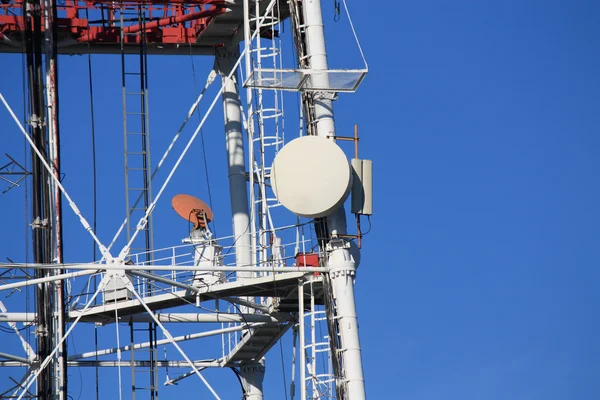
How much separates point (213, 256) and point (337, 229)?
18.3 ft

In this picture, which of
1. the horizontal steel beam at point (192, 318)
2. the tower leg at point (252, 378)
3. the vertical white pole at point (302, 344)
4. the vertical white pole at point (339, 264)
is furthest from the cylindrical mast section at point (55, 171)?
the tower leg at point (252, 378)

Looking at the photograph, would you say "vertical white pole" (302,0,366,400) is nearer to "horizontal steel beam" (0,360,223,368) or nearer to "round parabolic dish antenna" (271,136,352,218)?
"round parabolic dish antenna" (271,136,352,218)

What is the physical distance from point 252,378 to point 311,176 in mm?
12488

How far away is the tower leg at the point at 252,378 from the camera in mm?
57938

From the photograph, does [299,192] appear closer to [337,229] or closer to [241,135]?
[337,229]

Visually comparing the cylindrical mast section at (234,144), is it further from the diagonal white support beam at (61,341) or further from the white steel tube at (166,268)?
the white steel tube at (166,268)

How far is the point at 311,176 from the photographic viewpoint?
155 ft

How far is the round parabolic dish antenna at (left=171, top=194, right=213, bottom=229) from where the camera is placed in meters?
52.5

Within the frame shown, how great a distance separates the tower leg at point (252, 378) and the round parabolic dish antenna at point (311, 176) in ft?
38.2

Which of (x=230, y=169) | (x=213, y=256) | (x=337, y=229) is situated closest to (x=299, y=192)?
(x=337, y=229)

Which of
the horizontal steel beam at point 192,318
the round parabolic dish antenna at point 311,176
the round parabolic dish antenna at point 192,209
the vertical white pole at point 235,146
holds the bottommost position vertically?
the horizontal steel beam at point 192,318

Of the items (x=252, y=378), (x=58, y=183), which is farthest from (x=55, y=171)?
(x=252, y=378)

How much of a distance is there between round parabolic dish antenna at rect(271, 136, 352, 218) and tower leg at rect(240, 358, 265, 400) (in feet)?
38.2

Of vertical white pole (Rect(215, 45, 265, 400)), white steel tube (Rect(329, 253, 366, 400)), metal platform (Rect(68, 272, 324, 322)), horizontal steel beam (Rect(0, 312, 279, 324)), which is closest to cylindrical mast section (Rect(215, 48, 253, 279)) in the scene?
vertical white pole (Rect(215, 45, 265, 400))
